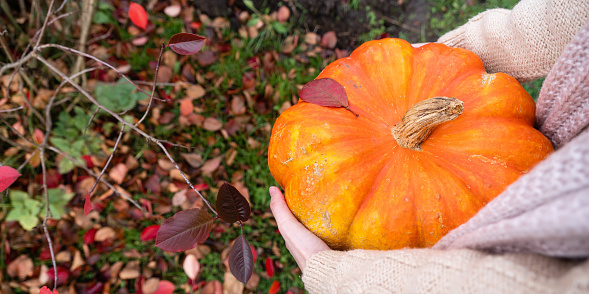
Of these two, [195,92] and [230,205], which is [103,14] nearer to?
[195,92]

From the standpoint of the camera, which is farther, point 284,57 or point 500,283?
point 284,57

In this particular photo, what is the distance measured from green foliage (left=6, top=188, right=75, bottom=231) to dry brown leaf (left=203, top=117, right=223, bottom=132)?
0.99 meters

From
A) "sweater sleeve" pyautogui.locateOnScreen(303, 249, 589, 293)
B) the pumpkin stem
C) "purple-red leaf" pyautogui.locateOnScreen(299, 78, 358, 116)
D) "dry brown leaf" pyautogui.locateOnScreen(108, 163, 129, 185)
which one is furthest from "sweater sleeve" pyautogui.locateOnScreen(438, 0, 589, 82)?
"dry brown leaf" pyautogui.locateOnScreen(108, 163, 129, 185)

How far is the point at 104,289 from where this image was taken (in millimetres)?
2006

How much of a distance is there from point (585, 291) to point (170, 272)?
2102mm

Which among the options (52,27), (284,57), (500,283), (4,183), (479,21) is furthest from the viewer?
(284,57)

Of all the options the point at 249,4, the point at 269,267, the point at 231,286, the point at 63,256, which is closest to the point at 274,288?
the point at 269,267

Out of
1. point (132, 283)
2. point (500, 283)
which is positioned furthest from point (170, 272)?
A: point (500, 283)

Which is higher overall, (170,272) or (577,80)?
(577,80)

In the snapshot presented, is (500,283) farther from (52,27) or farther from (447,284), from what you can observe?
(52,27)

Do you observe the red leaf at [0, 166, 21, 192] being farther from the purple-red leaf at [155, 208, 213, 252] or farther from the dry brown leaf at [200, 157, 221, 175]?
the dry brown leaf at [200, 157, 221, 175]

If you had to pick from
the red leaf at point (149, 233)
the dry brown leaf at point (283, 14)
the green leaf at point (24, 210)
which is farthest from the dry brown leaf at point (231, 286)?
the dry brown leaf at point (283, 14)

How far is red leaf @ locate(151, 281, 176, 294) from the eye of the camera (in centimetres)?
203

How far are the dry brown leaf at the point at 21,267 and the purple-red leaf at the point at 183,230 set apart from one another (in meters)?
1.39
